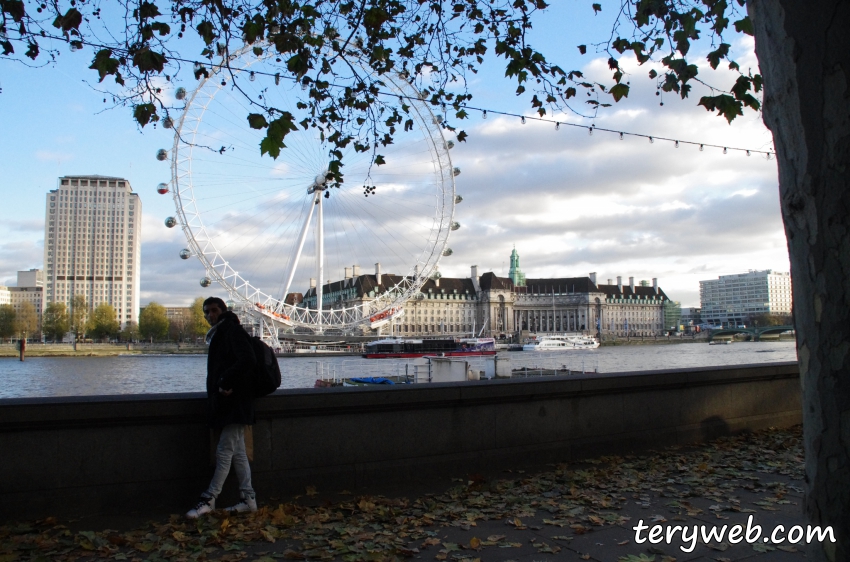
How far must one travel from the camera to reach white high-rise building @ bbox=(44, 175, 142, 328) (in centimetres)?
14562

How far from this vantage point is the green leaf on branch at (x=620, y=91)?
6898mm

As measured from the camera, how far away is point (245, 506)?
4.95m

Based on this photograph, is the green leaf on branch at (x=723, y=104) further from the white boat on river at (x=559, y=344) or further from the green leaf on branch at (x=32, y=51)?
the white boat on river at (x=559, y=344)

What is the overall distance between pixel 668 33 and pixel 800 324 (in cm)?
561

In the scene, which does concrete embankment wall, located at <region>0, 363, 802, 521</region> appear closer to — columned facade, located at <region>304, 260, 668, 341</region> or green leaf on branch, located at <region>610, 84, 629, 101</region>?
green leaf on branch, located at <region>610, 84, 629, 101</region>

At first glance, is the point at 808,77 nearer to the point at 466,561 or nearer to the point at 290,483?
the point at 466,561

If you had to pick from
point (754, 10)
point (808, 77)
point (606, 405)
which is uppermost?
point (754, 10)

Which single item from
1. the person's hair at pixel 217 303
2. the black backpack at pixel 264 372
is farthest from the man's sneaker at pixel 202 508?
the person's hair at pixel 217 303

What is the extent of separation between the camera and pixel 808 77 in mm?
2092

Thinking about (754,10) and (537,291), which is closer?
(754,10)

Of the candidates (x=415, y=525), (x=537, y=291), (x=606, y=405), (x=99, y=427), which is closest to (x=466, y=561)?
(x=415, y=525)

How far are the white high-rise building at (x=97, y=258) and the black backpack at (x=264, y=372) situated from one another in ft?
468

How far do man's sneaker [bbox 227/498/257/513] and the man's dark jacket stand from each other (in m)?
0.53

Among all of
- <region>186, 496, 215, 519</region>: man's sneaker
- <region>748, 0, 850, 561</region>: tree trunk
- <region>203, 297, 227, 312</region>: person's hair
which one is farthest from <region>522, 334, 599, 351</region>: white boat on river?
<region>748, 0, 850, 561</region>: tree trunk
